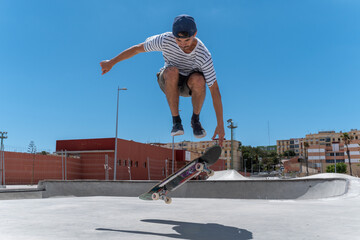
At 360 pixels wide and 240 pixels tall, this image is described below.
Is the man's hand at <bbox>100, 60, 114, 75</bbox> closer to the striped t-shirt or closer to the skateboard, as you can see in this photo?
the striped t-shirt

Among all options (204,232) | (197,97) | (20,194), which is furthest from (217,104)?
(20,194)

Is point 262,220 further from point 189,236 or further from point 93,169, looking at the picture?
point 93,169

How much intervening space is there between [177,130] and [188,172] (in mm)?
815

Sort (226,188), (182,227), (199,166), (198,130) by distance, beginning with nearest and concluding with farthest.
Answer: (182,227) → (199,166) → (198,130) → (226,188)

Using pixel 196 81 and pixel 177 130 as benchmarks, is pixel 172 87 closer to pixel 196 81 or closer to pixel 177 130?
pixel 196 81

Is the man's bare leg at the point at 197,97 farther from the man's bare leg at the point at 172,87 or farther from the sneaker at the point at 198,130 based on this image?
the man's bare leg at the point at 172,87

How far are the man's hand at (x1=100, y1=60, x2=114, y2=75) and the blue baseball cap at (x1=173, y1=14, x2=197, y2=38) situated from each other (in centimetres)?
142

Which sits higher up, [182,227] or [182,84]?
[182,84]

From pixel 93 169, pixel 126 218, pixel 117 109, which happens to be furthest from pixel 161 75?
pixel 93 169

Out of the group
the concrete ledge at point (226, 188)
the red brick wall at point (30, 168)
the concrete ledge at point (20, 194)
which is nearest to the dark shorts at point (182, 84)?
the concrete ledge at point (226, 188)

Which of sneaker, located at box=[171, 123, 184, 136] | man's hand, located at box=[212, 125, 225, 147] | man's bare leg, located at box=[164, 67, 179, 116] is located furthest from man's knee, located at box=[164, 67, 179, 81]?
man's hand, located at box=[212, 125, 225, 147]

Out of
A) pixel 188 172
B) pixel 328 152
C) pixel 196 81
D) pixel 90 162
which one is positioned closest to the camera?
pixel 196 81

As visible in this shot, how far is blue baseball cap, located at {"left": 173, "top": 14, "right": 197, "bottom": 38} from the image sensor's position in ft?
18.0

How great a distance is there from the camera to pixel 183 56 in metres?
6.09
